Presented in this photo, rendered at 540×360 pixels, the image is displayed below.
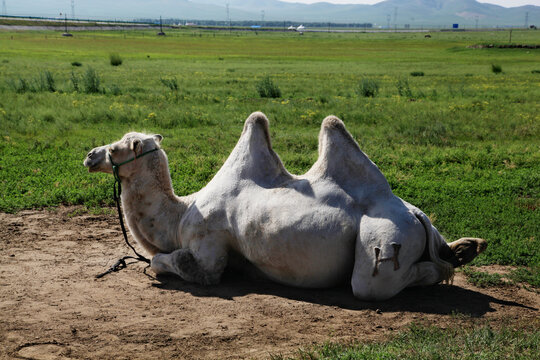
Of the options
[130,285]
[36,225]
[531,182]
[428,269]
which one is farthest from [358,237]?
[531,182]

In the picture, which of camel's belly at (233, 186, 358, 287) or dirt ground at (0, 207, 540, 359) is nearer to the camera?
dirt ground at (0, 207, 540, 359)

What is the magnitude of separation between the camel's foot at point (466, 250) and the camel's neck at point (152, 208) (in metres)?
3.21

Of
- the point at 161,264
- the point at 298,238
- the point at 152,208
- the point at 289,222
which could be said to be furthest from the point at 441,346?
the point at 152,208

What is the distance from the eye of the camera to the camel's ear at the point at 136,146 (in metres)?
7.25

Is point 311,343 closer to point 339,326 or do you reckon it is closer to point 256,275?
point 339,326

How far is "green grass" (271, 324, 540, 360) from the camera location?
491 cm

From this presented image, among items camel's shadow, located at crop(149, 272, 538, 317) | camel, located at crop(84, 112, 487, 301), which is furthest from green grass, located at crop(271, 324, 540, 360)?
camel, located at crop(84, 112, 487, 301)

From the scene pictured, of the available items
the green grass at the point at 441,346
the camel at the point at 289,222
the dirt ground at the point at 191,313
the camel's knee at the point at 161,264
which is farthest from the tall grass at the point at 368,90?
the green grass at the point at 441,346

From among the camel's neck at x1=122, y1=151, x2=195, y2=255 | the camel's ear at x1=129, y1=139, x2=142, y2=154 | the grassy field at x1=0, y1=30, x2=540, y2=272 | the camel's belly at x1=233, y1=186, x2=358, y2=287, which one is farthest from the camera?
the grassy field at x1=0, y1=30, x2=540, y2=272

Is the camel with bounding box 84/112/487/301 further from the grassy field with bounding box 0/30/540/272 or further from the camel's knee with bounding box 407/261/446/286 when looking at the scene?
the grassy field with bounding box 0/30/540/272

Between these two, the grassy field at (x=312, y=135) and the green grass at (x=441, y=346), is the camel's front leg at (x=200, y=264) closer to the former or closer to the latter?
the green grass at (x=441, y=346)

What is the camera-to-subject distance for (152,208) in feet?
24.5

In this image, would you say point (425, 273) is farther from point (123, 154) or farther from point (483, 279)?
point (123, 154)

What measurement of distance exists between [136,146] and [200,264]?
1609 mm
